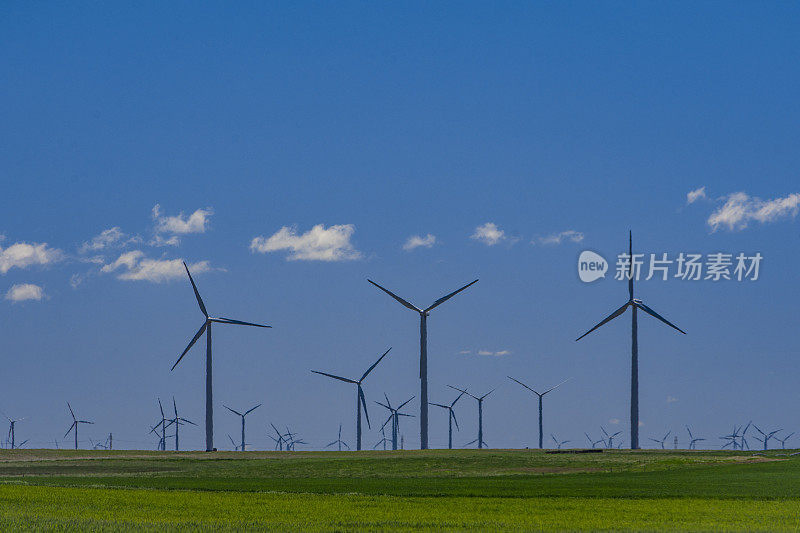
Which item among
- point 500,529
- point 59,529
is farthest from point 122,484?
point 500,529

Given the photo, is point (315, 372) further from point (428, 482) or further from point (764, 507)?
point (764, 507)

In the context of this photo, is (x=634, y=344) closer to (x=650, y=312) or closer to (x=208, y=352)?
(x=650, y=312)

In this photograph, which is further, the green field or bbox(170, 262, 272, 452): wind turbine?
bbox(170, 262, 272, 452): wind turbine

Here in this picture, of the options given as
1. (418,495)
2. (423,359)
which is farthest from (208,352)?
(418,495)

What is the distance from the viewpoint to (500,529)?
137 ft

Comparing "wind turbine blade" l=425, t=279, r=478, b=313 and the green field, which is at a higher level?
"wind turbine blade" l=425, t=279, r=478, b=313

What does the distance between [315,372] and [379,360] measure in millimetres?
10543

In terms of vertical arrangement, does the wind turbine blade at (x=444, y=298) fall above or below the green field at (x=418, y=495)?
above

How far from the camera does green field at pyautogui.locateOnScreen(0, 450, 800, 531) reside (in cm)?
4472

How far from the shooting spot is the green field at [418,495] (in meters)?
44.7

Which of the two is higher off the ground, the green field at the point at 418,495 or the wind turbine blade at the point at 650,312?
the wind turbine blade at the point at 650,312

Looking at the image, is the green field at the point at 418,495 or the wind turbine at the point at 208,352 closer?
the green field at the point at 418,495

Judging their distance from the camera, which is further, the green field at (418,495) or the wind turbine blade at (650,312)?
the wind turbine blade at (650,312)

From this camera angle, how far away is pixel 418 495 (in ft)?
206
